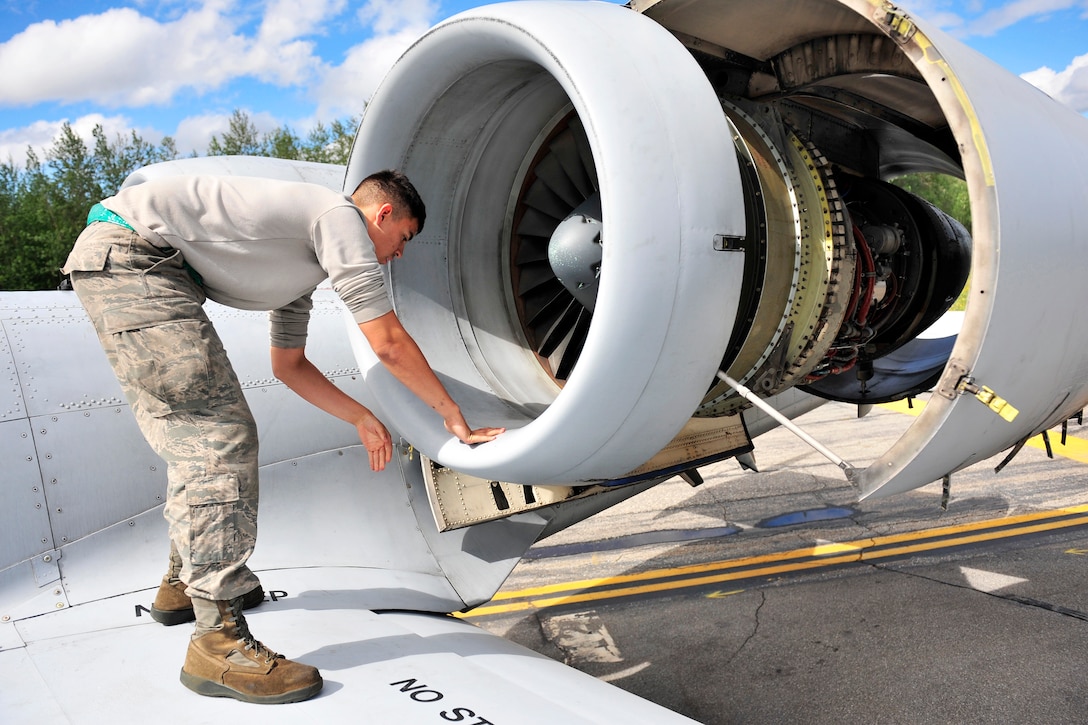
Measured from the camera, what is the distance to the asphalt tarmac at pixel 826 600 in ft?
12.0

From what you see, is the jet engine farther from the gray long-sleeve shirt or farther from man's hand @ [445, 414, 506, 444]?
the gray long-sleeve shirt

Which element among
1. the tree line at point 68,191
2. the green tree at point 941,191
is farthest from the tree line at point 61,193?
the green tree at point 941,191

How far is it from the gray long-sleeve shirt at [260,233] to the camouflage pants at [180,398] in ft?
0.32

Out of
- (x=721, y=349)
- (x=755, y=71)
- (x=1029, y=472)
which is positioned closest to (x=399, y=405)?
(x=721, y=349)

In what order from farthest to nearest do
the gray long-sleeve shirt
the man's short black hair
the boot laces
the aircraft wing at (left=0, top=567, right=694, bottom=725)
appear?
the man's short black hair < the gray long-sleeve shirt < the boot laces < the aircraft wing at (left=0, top=567, right=694, bottom=725)

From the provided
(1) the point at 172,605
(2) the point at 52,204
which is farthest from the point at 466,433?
(2) the point at 52,204

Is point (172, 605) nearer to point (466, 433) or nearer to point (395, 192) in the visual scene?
point (466, 433)

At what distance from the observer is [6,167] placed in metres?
41.4

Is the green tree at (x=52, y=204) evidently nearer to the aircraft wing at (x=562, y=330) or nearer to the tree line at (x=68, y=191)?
the tree line at (x=68, y=191)

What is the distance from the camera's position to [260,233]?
2359 millimetres

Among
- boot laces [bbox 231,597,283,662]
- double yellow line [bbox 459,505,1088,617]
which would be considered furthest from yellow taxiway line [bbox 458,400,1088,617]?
boot laces [bbox 231,597,283,662]

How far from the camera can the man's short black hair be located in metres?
2.44

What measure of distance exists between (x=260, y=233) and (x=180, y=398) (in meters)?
0.51

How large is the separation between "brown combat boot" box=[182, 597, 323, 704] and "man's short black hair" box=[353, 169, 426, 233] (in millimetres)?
1202
